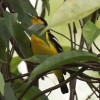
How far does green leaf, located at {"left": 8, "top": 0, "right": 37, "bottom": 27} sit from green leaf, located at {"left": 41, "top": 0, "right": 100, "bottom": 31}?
1.28 feet

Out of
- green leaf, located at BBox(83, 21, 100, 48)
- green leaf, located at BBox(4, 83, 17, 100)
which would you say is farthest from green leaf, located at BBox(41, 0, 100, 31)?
green leaf, located at BBox(4, 83, 17, 100)

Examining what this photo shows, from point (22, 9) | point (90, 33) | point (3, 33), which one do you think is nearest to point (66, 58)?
point (90, 33)

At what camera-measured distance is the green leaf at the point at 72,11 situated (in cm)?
31

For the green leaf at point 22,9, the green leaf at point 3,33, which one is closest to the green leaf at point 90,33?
the green leaf at point 3,33

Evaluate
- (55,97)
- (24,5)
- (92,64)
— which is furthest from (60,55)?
(55,97)

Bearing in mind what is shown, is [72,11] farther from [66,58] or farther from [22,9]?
[22,9]

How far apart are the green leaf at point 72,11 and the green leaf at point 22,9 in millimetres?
389

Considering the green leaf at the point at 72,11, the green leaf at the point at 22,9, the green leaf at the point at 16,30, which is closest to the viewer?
the green leaf at the point at 72,11

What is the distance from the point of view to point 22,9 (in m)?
0.76

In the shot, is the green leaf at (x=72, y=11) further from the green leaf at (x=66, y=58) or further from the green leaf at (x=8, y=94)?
the green leaf at (x=8, y=94)

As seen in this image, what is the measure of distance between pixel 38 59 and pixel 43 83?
95 cm

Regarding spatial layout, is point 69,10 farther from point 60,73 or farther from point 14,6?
point 60,73

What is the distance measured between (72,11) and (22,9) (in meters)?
0.45

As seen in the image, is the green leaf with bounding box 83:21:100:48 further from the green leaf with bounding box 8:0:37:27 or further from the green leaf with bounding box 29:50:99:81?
the green leaf with bounding box 8:0:37:27
